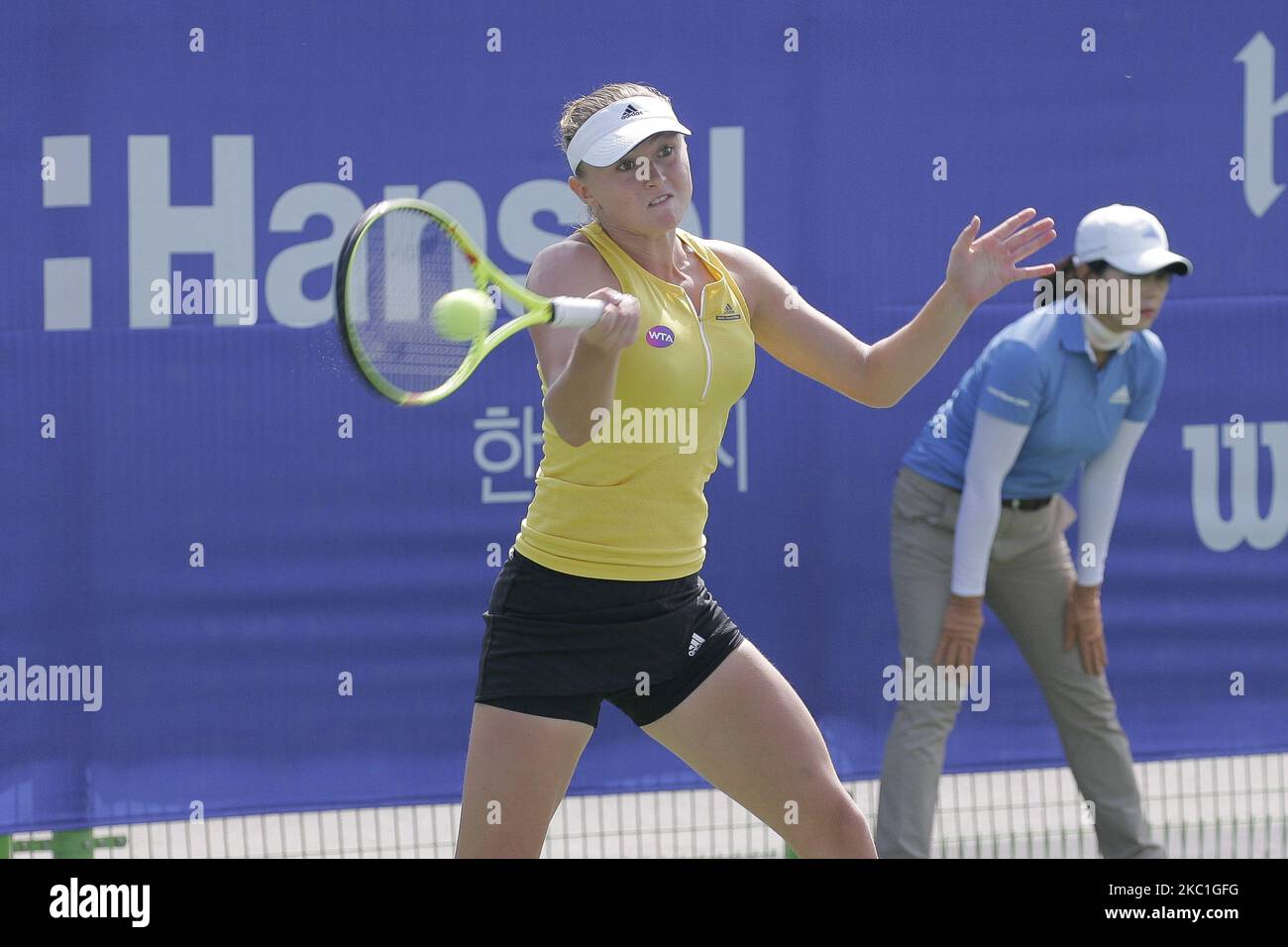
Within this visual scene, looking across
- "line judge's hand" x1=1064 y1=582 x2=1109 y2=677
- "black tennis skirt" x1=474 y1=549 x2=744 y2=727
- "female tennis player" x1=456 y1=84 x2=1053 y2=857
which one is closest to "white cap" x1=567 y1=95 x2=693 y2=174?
"female tennis player" x1=456 y1=84 x2=1053 y2=857

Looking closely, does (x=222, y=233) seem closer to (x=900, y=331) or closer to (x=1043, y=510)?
(x=900, y=331)

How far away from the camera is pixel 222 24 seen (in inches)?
181

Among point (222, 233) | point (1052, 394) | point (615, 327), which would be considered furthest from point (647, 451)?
point (222, 233)

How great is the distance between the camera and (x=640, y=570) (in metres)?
3.08

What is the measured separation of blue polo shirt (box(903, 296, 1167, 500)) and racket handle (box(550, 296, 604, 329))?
1.74 meters


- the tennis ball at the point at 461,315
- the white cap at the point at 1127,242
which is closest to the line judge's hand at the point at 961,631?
the white cap at the point at 1127,242

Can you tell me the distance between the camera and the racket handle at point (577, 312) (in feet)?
9.10

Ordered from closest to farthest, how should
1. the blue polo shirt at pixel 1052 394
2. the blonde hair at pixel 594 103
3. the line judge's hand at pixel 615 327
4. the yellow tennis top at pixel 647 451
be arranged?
the line judge's hand at pixel 615 327, the yellow tennis top at pixel 647 451, the blonde hair at pixel 594 103, the blue polo shirt at pixel 1052 394

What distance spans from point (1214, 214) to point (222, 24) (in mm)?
2746

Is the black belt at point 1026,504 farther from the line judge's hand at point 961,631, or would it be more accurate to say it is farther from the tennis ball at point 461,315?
the tennis ball at point 461,315

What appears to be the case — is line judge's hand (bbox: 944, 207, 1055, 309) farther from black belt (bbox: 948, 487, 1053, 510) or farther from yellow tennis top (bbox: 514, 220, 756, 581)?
black belt (bbox: 948, 487, 1053, 510)

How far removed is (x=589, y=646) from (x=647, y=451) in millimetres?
358

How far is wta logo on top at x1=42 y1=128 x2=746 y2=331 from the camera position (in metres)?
4.58

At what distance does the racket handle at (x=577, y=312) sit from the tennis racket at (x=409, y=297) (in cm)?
3
